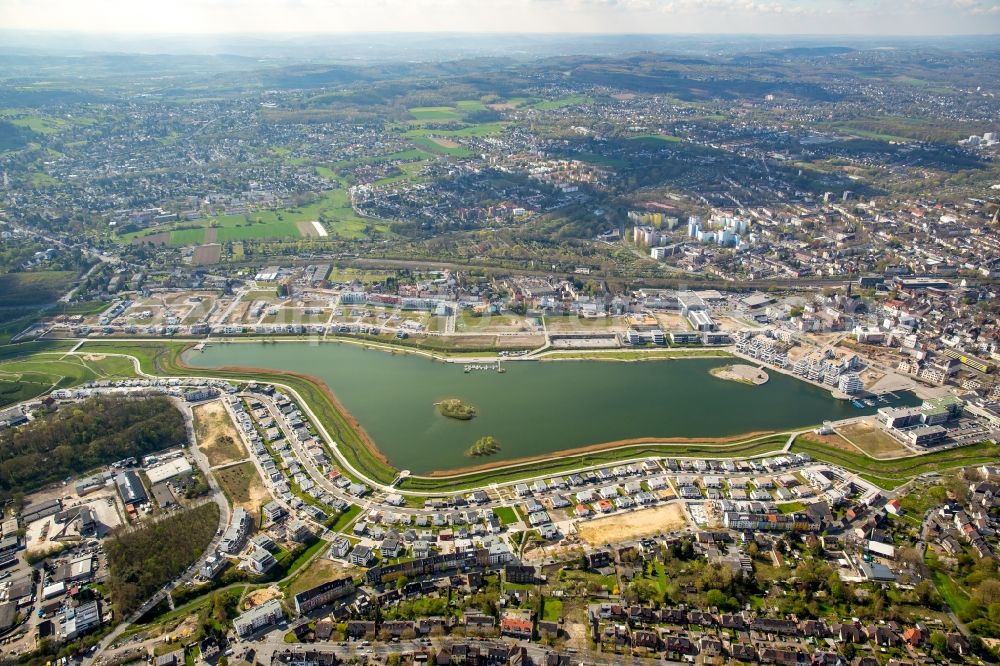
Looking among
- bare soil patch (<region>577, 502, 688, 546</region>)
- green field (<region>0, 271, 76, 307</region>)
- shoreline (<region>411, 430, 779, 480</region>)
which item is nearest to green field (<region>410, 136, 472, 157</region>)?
green field (<region>0, 271, 76, 307</region>)

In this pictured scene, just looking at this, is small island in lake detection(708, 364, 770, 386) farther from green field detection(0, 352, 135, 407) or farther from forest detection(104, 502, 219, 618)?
green field detection(0, 352, 135, 407)

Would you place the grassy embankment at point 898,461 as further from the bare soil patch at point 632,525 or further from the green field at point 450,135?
the green field at point 450,135

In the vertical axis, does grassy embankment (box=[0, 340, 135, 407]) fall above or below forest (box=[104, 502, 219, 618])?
below

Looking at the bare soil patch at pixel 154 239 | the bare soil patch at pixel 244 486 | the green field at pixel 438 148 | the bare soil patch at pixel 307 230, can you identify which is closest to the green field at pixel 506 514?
the bare soil patch at pixel 244 486

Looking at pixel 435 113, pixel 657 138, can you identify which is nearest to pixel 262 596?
pixel 657 138

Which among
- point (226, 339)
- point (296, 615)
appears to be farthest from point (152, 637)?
point (226, 339)
